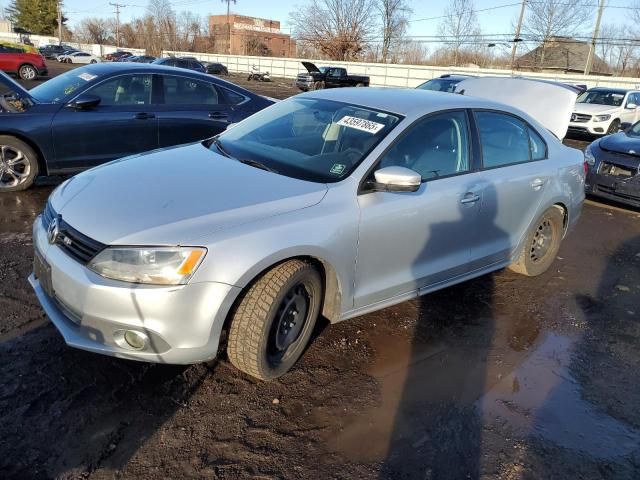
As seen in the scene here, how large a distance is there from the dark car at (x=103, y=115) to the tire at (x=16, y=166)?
1 cm

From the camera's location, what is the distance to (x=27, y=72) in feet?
83.4

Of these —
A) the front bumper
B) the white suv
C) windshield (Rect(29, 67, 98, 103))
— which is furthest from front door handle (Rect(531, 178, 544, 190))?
the white suv

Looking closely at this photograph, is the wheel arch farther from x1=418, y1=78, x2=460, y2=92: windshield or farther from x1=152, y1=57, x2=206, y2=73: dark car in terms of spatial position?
x1=152, y1=57, x2=206, y2=73: dark car

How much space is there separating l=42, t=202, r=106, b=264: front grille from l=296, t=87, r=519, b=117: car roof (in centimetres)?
211

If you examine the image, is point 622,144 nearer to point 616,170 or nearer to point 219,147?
point 616,170

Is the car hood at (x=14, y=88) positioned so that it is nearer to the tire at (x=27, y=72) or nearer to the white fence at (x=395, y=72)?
the tire at (x=27, y=72)

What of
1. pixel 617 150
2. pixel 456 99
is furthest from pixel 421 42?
pixel 456 99

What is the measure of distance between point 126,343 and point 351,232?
1360 mm

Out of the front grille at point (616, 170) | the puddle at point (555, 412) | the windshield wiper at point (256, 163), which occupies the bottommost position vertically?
the puddle at point (555, 412)

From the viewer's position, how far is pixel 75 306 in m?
2.64

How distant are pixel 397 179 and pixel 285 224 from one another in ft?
2.54

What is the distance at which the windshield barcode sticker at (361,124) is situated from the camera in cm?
347

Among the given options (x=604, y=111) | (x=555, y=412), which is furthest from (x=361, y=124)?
(x=604, y=111)

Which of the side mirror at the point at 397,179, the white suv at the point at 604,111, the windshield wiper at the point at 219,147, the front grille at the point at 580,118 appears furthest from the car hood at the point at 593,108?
the side mirror at the point at 397,179
